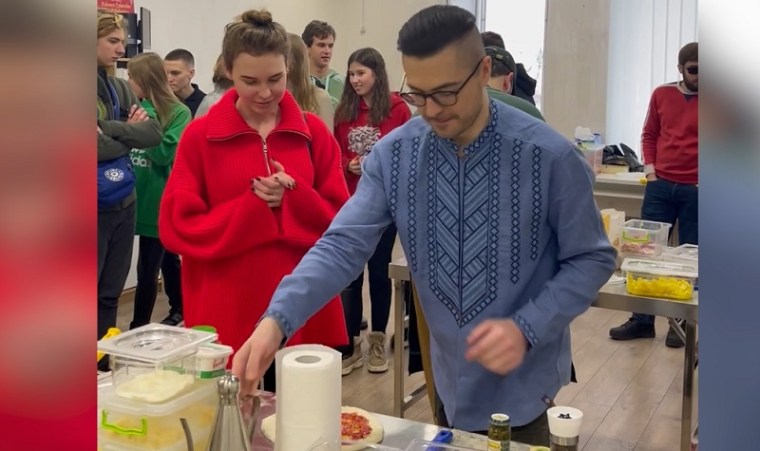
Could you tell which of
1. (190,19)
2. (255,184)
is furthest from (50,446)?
(190,19)

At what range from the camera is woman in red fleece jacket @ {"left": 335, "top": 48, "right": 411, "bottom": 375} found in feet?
13.1

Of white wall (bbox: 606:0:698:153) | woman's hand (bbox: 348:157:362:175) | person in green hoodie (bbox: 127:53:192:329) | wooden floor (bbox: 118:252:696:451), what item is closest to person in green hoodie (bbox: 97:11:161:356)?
person in green hoodie (bbox: 127:53:192:329)

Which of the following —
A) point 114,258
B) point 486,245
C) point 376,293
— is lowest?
point 376,293

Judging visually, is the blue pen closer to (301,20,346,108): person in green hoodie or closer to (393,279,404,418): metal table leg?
(393,279,404,418): metal table leg

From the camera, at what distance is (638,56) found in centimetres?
659

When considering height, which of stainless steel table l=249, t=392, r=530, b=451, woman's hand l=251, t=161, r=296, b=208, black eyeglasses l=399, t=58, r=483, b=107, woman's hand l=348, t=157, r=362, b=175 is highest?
black eyeglasses l=399, t=58, r=483, b=107

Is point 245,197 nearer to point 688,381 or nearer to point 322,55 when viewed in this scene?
point 688,381

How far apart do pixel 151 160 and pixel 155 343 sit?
2979mm

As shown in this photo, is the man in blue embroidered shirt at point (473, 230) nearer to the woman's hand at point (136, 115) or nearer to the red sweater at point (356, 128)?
the woman's hand at point (136, 115)

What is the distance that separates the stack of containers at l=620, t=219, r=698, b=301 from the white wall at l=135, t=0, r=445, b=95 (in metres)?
3.95

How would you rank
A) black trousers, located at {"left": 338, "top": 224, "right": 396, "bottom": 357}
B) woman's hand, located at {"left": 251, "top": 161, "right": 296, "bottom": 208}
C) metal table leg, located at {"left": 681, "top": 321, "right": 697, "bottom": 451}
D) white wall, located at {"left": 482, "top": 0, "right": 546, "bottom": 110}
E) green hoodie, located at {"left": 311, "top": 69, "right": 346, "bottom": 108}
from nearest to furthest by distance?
woman's hand, located at {"left": 251, "top": 161, "right": 296, "bottom": 208} → metal table leg, located at {"left": 681, "top": 321, "right": 697, "bottom": 451} → black trousers, located at {"left": 338, "top": 224, "right": 396, "bottom": 357} → green hoodie, located at {"left": 311, "top": 69, "right": 346, "bottom": 108} → white wall, located at {"left": 482, "top": 0, "right": 546, "bottom": 110}

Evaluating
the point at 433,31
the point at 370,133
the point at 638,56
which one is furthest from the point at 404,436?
the point at 638,56

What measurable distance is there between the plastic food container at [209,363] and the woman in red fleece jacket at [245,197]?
0.94 meters

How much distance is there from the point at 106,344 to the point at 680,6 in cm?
600
